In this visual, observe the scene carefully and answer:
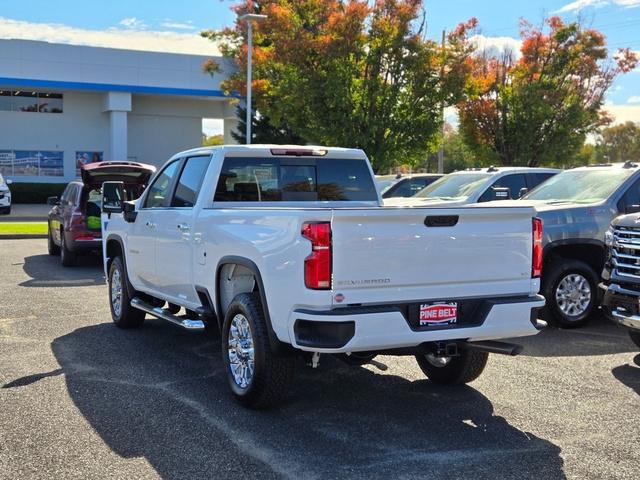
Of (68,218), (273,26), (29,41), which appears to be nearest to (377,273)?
(68,218)

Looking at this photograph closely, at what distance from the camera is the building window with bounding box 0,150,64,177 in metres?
35.7

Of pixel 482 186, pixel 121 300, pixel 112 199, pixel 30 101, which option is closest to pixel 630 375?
pixel 121 300

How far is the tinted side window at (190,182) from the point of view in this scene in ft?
21.9

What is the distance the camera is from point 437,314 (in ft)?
16.3

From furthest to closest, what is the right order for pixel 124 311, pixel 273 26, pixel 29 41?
pixel 29 41, pixel 273 26, pixel 124 311

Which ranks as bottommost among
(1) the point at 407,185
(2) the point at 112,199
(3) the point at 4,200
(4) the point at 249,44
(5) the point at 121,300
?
(5) the point at 121,300

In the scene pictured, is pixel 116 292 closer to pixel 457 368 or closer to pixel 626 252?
pixel 457 368

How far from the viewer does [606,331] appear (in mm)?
8391

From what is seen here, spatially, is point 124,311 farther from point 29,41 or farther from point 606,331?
point 29,41

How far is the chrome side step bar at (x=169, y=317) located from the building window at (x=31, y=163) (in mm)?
31021

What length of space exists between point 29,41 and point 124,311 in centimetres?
2927

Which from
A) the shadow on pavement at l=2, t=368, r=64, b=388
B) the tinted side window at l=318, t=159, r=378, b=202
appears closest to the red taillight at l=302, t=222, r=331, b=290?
the tinted side window at l=318, t=159, r=378, b=202

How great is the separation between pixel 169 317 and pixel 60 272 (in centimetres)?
711

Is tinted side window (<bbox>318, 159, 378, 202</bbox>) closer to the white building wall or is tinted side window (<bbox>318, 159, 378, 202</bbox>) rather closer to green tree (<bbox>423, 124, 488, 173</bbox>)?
green tree (<bbox>423, 124, 488, 173</bbox>)
